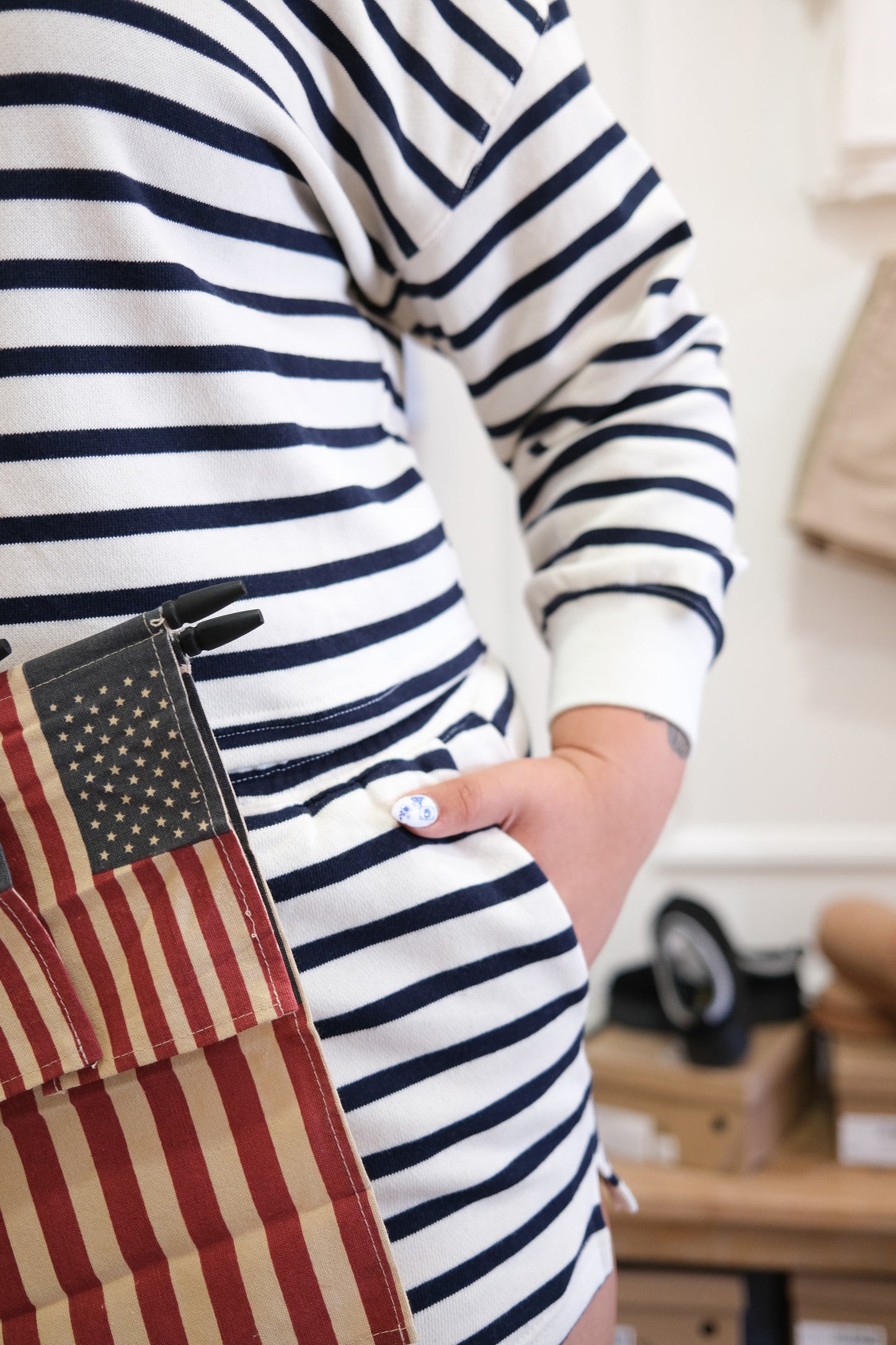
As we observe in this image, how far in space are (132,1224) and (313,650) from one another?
22cm

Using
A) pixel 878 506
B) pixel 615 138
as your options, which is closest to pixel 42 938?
pixel 615 138

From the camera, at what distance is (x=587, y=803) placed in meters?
0.49

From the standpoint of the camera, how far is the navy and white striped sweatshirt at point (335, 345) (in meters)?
0.39

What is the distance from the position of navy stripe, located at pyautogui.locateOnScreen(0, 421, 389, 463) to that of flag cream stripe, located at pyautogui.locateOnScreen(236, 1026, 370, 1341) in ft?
0.74

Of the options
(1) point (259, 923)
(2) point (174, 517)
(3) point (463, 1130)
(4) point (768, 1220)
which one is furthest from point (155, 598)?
(4) point (768, 1220)

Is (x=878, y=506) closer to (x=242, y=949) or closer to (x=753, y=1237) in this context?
(x=753, y=1237)

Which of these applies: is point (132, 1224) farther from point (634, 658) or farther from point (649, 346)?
point (649, 346)

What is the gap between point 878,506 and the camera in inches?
51.7

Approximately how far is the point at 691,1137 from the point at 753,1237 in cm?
12

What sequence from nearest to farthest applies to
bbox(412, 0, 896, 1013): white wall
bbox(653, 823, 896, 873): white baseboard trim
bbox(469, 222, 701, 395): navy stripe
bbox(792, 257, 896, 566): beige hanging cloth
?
bbox(469, 222, 701, 395): navy stripe, bbox(792, 257, 896, 566): beige hanging cloth, bbox(412, 0, 896, 1013): white wall, bbox(653, 823, 896, 873): white baseboard trim

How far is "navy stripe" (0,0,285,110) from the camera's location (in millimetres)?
397

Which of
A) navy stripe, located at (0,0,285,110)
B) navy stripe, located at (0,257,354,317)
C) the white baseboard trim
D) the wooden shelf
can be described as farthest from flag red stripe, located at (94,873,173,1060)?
the white baseboard trim

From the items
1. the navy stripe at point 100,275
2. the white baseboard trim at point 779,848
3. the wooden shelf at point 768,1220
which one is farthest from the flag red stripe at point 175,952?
the white baseboard trim at point 779,848

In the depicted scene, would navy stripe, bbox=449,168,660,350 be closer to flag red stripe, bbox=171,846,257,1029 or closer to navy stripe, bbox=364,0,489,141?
navy stripe, bbox=364,0,489,141
